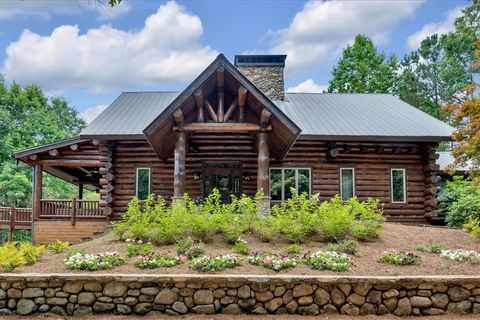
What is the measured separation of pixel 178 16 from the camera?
750 inches

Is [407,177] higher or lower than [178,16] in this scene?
lower

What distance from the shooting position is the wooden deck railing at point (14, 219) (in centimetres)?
2114

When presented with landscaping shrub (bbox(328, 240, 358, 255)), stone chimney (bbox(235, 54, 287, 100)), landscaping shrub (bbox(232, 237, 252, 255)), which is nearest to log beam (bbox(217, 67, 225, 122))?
landscaping shrub (bbox(232, 237, 252, 255))

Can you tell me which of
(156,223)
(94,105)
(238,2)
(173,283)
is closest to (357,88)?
(238,2)

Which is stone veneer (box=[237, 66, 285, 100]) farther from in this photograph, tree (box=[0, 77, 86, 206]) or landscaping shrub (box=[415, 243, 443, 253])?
tree (box=[0, 77, 86, 206])

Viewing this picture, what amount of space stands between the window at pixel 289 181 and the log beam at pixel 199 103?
4.92m

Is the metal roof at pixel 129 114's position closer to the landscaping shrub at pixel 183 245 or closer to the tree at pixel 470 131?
the landscaping shrub at pixel 183 245

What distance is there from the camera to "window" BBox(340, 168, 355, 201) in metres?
16.4

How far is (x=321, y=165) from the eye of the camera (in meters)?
16.4

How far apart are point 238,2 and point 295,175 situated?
275 inches

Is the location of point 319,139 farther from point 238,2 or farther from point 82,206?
point 82,206

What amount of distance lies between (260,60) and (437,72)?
71.5ft

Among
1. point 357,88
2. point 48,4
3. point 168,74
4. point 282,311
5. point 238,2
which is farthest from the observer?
point 168,74

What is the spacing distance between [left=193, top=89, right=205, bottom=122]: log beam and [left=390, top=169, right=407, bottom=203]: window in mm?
8568
